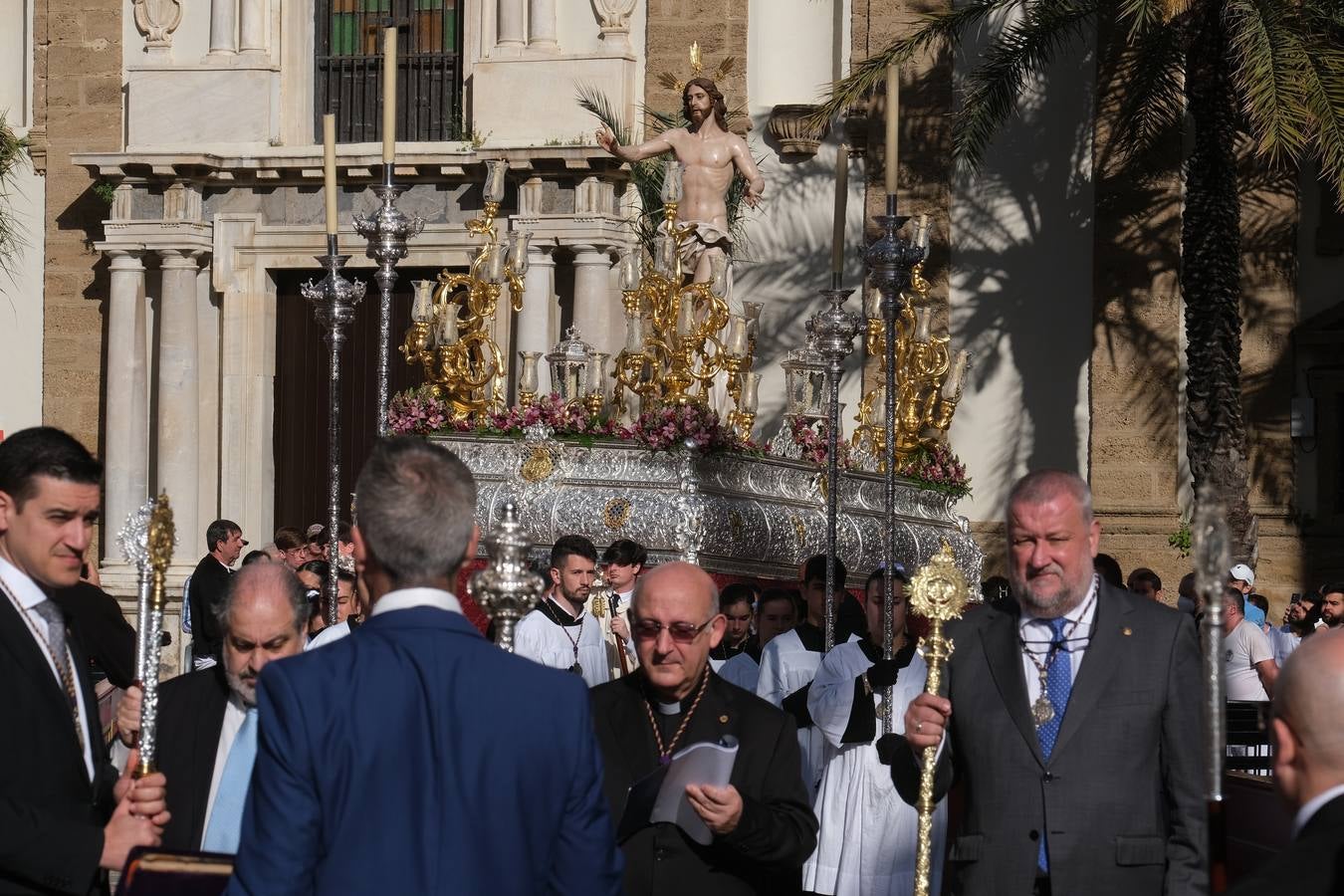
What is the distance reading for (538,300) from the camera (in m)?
18.5

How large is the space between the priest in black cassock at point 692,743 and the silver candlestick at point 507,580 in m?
0.48

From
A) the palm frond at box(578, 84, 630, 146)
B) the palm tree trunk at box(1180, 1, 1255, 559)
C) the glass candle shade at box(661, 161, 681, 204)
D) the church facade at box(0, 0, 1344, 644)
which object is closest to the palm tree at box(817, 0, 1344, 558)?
the palm tree trunk at box(1180, 1, 1255, 559)

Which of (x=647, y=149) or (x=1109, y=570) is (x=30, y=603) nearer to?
(x=1109, y=570)

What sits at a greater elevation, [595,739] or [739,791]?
[595,739]

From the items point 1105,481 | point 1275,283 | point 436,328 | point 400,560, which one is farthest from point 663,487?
point 400,560

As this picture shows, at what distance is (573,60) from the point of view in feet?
62.2

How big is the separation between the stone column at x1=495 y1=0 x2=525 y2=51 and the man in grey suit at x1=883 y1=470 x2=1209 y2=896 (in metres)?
14.7

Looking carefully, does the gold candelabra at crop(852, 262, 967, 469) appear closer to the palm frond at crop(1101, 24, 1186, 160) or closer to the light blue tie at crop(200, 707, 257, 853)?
the palm frond at crop(1101, 24, 1186, 160)

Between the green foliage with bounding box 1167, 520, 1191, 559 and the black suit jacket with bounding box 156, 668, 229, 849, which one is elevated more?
the black suit jacket with bounding box 156, 668, 229, 849

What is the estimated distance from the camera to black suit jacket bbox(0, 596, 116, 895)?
397 cm

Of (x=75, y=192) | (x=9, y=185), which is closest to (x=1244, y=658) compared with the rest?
(x=75, y=192)

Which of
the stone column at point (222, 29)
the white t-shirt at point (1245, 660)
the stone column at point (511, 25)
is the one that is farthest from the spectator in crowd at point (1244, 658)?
the stone column at point (222, 29)

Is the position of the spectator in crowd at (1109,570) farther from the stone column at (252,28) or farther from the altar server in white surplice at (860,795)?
the stone column at (252,28)

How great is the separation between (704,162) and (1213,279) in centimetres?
396
